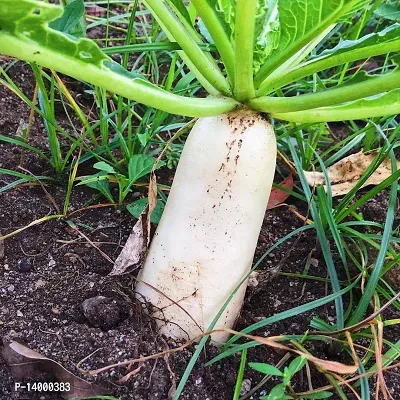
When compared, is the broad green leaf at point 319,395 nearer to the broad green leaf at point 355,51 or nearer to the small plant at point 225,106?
the small plant at point 225,106

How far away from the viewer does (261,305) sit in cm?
111

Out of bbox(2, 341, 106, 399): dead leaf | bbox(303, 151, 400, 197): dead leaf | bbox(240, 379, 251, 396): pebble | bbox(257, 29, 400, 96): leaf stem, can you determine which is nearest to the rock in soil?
bbox(2, 341, 106, 399): dead leaf

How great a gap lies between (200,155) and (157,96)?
0.48 ft

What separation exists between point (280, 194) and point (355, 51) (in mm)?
541

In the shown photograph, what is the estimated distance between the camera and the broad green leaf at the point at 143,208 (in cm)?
114

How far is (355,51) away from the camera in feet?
2.82

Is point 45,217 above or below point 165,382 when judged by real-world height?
above

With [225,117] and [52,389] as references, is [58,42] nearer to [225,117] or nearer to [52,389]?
[225,117]

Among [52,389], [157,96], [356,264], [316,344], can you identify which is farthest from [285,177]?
[52,389]

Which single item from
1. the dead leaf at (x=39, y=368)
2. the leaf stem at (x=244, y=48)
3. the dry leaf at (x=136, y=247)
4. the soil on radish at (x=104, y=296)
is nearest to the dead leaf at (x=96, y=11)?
the soil on radish at (x=104, y=296)

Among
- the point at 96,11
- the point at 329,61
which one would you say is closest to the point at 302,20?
the point at 329,61

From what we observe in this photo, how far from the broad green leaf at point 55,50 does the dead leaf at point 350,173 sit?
677 mm

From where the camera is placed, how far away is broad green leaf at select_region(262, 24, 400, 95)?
0.84 m

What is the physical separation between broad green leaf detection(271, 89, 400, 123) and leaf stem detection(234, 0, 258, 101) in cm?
10
